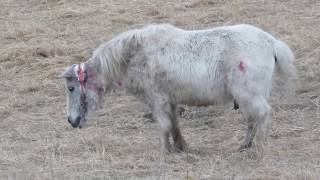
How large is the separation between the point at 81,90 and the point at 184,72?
1117mm

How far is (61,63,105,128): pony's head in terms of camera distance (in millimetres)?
8031

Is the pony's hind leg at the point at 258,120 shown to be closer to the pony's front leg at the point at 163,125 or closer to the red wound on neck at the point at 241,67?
the red wound on neck at the point at 241,67

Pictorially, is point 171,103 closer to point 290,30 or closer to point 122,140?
point 122,140

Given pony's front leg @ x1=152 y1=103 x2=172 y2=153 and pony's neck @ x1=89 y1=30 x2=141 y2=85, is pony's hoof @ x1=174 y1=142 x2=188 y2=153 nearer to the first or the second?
pony's front leg @ x1=152 y1=103 x2=172 y2=153

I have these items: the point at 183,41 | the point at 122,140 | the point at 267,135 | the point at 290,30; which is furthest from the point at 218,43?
the point at 290,30

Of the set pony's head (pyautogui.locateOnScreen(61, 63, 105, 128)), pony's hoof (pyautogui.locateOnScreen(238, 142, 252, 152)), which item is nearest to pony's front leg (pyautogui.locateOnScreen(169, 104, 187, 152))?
pony's hoof (pyautogui.locateOnScreen(238, 142, 252, 152))

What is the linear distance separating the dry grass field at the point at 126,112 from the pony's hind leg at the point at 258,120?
128 millimetres

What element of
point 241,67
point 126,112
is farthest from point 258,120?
point 126,112

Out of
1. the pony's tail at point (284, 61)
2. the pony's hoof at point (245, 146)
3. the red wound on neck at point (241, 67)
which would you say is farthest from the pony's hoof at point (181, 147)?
the pony's tail at point (284, 61)

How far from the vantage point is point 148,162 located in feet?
24.2

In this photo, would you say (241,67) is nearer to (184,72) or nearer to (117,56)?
(184,72)

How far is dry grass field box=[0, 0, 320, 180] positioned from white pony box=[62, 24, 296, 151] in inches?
13.0

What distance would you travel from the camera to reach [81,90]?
8031 mm

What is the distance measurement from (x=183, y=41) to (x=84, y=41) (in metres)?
5.78
